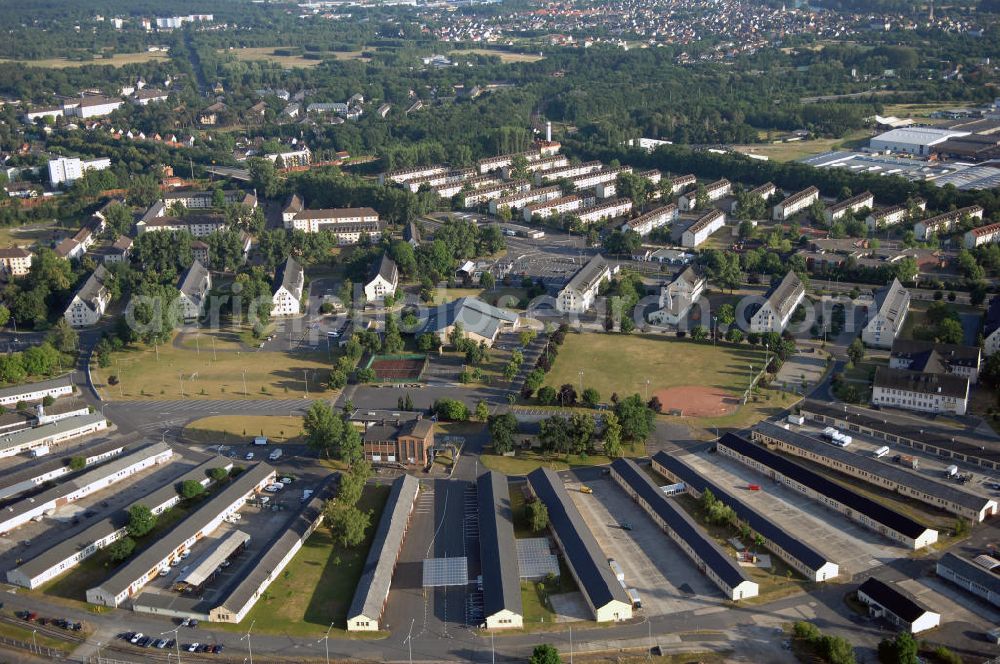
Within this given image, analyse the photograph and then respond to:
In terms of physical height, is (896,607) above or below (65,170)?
below

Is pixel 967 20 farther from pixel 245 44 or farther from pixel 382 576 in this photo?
pixel 382 576

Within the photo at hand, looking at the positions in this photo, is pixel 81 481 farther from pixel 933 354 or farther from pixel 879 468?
pixel 933 354

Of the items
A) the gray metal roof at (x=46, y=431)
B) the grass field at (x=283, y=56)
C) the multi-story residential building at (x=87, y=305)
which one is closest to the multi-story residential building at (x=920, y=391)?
the gray metal roof at (x=46, y=431)

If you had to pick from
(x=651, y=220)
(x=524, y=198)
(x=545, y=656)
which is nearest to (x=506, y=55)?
(x=524, y=198)

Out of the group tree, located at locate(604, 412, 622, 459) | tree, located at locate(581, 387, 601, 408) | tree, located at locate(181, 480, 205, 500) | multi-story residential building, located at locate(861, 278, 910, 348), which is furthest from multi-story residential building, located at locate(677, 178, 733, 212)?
tree, located at locate(181, 480, 205, 500)

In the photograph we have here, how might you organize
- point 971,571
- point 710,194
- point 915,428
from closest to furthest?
1. point 971,571
2. point 915,428
3. point 710,194

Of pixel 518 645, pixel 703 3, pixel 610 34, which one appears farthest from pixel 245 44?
pixel 518 645

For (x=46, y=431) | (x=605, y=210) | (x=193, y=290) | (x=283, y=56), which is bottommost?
(x=46, y=431)
